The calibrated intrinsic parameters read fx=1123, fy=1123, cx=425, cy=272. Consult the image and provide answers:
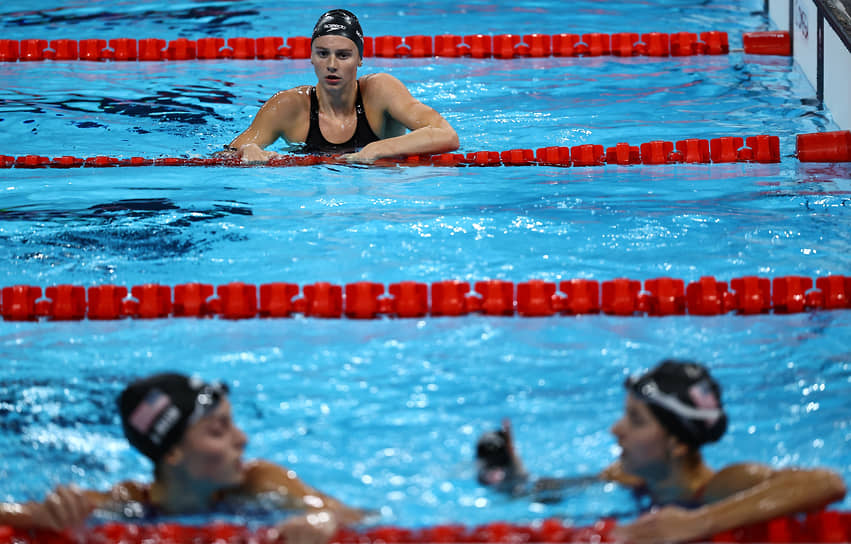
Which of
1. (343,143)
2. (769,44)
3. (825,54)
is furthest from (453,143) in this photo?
(769,44)

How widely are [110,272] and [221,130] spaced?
2389 millimetres

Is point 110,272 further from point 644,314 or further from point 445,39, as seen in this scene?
point 445,39

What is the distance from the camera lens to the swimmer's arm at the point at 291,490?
280 cm

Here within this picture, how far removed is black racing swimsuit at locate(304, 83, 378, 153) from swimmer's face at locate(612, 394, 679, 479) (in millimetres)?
3651

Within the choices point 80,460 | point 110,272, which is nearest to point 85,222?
point 110,272

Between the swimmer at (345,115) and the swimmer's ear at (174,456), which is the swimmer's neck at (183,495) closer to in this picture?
the swimmer's ear at (174,456)

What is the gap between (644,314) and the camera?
4.32m

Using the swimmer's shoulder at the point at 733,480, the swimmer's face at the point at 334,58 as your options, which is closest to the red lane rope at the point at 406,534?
the swimmer's shoulder at the point at 733,480

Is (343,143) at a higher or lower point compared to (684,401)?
higher

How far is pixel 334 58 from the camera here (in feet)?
19.0

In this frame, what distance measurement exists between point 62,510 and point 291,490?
21.6 inches

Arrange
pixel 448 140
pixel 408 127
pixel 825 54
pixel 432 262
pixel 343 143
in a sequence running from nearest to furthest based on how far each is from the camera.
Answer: pixel 432 262
pixel 448 140
pixel 408 127
pixel 343 143
pixel 825 54

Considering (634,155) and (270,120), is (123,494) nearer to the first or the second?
(270,120)

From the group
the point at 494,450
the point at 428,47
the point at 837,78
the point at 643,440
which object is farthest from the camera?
the point at 428,47
